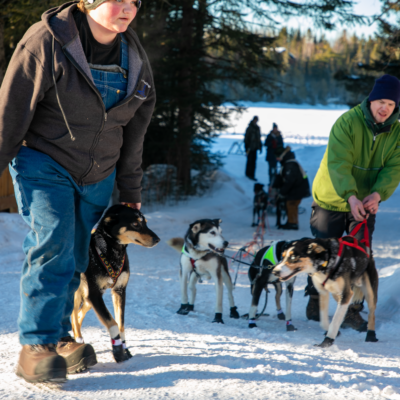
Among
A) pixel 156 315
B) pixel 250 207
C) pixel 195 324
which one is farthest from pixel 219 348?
pixel 250 207

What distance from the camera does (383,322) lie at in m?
4.08

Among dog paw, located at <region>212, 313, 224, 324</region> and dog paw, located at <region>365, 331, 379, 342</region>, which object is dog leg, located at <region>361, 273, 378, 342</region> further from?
dog paw, located at <region>212, 313, 224, 324</region>

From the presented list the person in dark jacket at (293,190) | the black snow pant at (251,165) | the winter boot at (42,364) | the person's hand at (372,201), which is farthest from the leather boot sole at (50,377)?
the black snow pant at (251,165)

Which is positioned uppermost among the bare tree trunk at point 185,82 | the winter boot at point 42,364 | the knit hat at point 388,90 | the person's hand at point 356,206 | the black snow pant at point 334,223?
the bare tree trunk at point 185,82

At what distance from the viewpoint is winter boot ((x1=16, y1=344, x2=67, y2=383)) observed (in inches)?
82.5

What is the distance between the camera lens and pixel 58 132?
7.14ft

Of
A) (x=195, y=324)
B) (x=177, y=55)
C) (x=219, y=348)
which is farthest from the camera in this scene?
(x=177, y=55)

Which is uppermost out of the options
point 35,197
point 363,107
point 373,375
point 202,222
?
point 363,107

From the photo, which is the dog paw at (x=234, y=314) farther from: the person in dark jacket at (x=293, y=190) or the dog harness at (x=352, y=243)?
the person in dark jacket at (x=293, y=190)

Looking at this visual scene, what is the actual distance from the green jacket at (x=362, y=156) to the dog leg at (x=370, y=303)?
62 centimetres

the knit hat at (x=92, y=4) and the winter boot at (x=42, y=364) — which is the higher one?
the knit hat at (x=92, y=4)

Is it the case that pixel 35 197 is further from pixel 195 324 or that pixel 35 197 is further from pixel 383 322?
pixel 383 322

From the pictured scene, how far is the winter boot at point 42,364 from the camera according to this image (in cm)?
210

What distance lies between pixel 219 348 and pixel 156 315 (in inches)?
46.7
